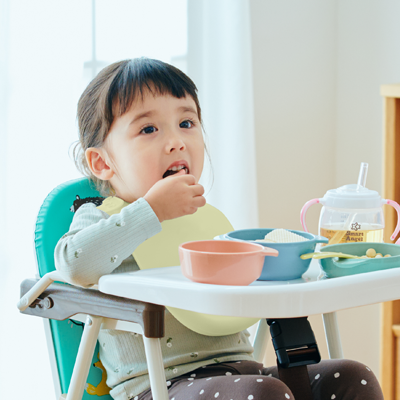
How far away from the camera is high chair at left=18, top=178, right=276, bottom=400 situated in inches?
27.0

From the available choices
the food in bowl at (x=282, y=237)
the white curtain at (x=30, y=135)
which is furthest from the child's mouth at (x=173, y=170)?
the white curtain at (x=30, y=135)

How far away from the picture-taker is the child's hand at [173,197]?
85 cm

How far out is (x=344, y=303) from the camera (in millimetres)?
577

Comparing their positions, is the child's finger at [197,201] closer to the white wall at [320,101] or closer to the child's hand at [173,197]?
the child's hand at [173,197]

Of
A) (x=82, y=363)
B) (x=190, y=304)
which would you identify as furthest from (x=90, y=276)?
(x=190, y=304)

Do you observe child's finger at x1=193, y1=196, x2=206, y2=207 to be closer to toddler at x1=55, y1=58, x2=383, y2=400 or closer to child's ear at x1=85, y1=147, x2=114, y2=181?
toddler at x1=55, y1=58, x2=383, y2=400

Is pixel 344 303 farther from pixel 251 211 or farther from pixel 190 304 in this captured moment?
pixel 251 211

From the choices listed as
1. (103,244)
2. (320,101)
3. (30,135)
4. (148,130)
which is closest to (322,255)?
(103,244)

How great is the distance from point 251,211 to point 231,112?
12.9 inches

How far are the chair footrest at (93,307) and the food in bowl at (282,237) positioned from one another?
0.19 meters

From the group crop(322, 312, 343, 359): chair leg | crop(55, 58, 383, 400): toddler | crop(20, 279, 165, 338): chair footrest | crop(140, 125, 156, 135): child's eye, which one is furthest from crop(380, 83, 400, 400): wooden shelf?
crop(20, 279, 165, 338): chair footrest

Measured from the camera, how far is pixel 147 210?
2.72 feet

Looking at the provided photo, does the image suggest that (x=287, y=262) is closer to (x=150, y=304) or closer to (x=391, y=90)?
(x=150, y=304)

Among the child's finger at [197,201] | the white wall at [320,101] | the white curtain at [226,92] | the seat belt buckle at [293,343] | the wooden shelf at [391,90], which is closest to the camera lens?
the seat belt buckle at [293,343]
